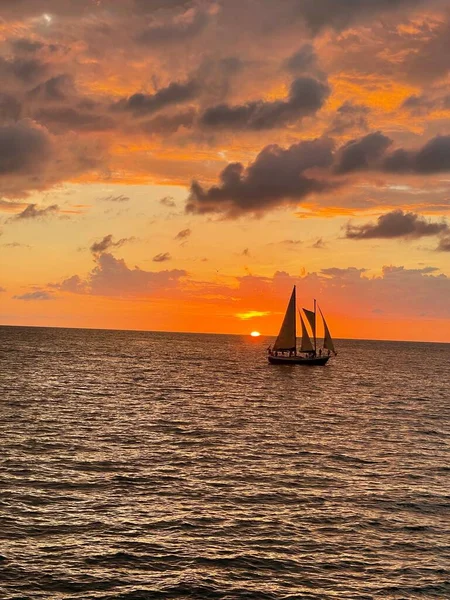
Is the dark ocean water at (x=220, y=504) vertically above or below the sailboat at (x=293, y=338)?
below

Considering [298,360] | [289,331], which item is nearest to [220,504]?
[289,331]

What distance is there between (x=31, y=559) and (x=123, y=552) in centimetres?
398

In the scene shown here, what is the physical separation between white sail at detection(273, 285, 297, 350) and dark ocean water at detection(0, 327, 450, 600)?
2727 inches

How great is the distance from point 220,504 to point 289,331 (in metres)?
112

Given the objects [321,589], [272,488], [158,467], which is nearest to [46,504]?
[158,467]

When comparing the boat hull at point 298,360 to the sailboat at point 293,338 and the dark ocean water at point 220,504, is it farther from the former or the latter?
the dark ocean water at point 220,504

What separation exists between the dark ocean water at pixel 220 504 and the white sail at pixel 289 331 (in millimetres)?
69254

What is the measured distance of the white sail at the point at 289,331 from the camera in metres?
145

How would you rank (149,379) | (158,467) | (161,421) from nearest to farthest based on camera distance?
(158,467)
(161,421)
(149,379)

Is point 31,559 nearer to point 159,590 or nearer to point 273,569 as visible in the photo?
point 159,590

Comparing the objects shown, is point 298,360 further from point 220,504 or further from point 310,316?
point 220,504

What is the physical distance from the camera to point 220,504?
117ft

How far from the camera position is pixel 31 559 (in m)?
27.1

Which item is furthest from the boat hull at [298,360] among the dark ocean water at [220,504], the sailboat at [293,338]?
the dark ocean water at [220,504]
